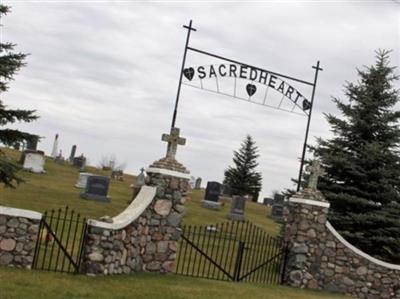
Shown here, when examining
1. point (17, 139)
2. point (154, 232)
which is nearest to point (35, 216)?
point (154, 232)

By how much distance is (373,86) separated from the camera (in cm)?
1861

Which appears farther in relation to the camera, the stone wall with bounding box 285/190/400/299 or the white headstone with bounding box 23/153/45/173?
the white headstone with bounding box 23/153/45/173

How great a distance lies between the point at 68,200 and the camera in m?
20.0

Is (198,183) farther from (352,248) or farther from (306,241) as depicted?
(306,241)

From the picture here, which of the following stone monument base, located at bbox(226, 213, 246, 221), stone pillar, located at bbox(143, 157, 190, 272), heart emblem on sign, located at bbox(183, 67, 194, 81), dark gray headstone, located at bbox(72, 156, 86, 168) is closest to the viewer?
stone pillar, located at bbox(143, 157, 190, 272)

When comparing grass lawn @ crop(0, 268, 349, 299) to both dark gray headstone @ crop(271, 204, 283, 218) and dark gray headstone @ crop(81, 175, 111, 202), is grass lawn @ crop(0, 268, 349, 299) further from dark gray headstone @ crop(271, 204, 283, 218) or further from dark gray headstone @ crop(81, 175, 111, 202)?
dark gray headstone @ crop(271, 204, 283, 218)

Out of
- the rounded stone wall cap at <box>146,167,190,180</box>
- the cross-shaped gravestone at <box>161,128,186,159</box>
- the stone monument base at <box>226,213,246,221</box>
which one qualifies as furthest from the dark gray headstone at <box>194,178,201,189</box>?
the rounded stone wall cap at <box>146,167,190,180</box>

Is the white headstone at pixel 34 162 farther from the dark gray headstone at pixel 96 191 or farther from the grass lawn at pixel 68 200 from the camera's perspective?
the dark gray headstone at pixel 96 191

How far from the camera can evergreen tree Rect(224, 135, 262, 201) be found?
4412 centimetres

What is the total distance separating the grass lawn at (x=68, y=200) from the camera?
60.2 feet

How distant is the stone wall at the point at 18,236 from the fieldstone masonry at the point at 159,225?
1774 millimetres

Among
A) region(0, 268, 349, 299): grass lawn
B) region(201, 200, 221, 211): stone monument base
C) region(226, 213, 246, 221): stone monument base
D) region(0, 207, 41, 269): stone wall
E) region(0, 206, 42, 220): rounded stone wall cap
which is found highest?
region(201, 200, 221, 211): stone monument base

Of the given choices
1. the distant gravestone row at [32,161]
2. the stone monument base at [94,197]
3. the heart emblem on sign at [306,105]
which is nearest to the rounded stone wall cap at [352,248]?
the heart emblem on sign at [306,105]

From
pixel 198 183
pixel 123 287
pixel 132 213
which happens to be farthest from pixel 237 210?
pixel 198 183
